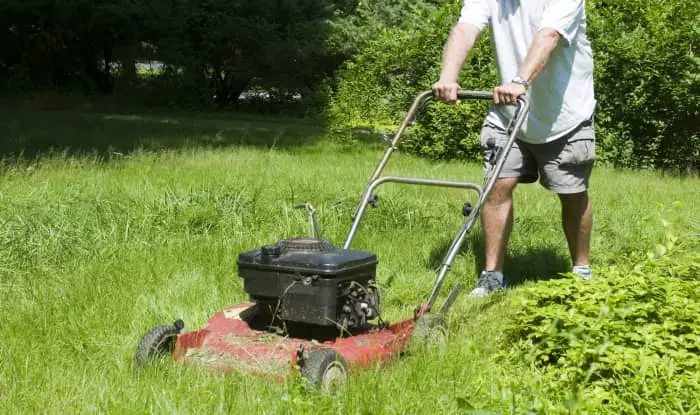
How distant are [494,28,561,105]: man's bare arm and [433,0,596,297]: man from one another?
12cm

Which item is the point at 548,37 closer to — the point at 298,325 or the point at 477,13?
the point at 477,13

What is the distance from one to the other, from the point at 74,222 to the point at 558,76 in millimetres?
2647

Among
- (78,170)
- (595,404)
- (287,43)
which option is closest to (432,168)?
(78,170)

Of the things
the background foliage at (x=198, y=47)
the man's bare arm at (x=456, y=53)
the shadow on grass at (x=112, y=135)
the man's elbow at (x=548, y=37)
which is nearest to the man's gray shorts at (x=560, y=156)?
the man's bare arm at (x=456, y=53)

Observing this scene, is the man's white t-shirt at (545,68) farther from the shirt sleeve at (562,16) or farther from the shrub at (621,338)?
the shrub at (621,338)

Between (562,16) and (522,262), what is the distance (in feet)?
5.47

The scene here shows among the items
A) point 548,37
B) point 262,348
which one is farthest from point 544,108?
point 262,348

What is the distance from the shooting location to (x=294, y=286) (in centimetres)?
306

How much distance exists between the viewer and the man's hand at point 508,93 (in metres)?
3.62

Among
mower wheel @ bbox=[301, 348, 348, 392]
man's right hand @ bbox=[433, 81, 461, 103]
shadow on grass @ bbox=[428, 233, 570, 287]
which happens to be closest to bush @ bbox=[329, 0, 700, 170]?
shadow on grass @ bbox=[428, 233, 570, 287]

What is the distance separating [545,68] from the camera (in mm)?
4188

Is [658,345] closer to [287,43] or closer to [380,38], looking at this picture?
[380,38]

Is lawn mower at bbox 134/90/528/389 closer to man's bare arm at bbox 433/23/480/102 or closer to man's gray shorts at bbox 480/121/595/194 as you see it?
man's bare arm at bbox 433/23/480/102

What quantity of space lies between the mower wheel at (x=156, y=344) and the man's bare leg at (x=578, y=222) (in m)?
2.06
